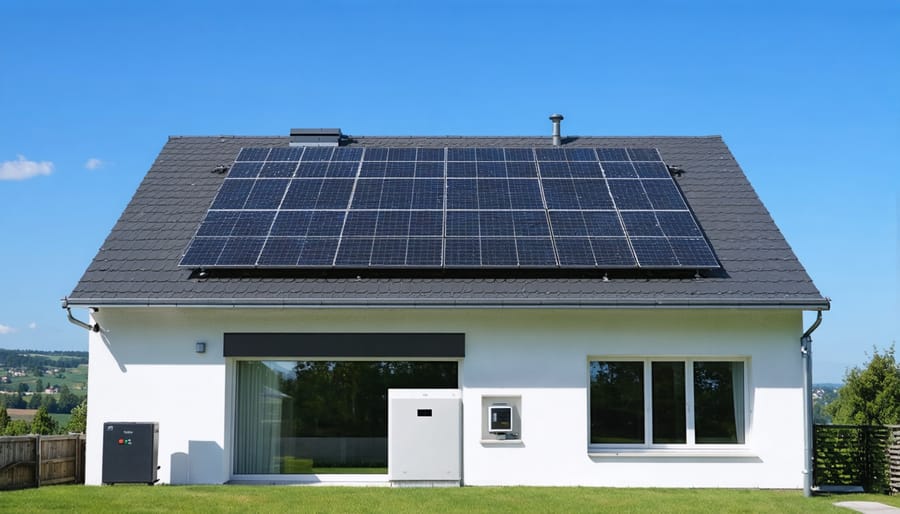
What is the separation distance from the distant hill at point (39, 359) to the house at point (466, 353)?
46726 mm

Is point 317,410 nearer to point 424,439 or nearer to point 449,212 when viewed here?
point 424,439

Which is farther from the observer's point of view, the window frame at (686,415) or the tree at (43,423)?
the tree at (43,423)

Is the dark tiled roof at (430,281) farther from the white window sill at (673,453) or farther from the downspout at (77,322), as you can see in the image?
the white window sill at (673,453)

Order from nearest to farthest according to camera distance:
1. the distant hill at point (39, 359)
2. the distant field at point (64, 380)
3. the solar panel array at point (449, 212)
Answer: the solar panel array at point (449, 212)
the distant field at point (64, 380)
the distant hill at point (39, 359)

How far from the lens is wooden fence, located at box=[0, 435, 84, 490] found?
15.0 metres

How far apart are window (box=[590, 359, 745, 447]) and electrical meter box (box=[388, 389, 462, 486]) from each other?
7.31 feet

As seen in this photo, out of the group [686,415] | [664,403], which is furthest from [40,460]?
[686,415]

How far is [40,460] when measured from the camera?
15.5 metres

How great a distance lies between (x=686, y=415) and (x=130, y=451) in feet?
27.9

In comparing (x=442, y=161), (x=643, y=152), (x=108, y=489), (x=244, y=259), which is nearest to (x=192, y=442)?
(x=108, y=489)

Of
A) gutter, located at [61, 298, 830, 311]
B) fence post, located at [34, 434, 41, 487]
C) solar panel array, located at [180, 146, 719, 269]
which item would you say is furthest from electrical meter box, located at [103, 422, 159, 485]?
solar panel array, located at [180, 146, 719, 269]

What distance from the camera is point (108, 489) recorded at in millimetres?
14547

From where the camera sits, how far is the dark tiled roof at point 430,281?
15164mm

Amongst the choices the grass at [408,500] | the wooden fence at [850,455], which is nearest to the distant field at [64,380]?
the grass at [408,500]
